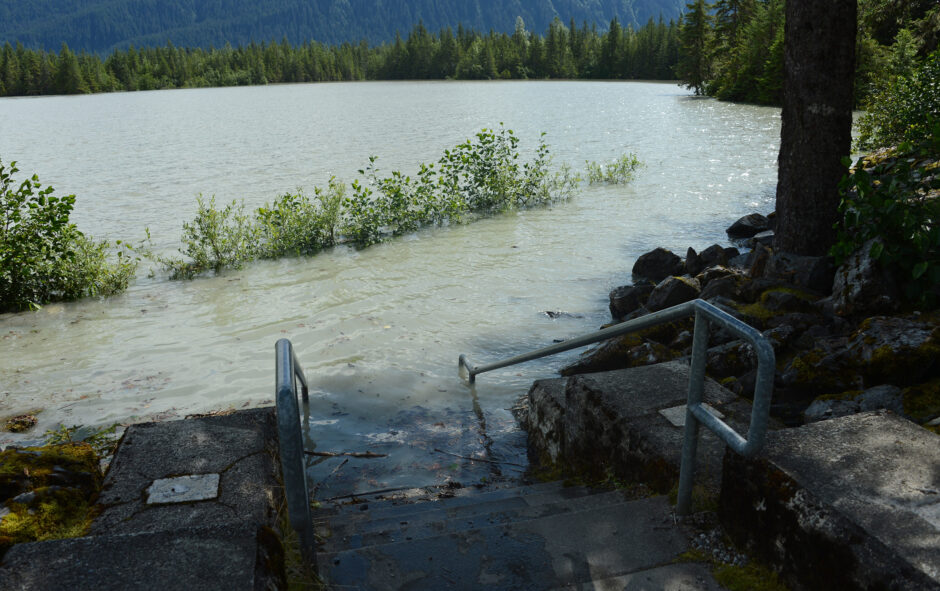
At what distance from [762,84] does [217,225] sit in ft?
166

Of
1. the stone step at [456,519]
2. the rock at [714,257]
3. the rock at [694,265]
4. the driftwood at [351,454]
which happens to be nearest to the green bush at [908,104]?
the rock at [714,257]

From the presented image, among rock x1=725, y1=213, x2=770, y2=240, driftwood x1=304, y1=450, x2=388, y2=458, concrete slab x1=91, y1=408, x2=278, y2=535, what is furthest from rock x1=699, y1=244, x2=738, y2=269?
concrete slab x1=91, y1=408, x2=278, y2=535

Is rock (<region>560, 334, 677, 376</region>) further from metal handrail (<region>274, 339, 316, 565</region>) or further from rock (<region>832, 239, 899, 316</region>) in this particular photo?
metal handrail (<region>274, 339, 316, 565</region>)

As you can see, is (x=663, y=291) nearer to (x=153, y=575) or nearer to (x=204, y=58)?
(x=153, y=575)

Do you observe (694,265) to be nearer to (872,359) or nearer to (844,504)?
(872,359)

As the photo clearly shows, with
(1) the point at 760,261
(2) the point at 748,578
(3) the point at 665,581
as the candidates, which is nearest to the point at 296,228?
(1) the point at 760,261

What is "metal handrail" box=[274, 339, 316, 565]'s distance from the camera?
2523 mm

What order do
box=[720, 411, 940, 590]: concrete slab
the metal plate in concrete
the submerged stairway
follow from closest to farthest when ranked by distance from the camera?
1. box=[720, 411, 940, 590]: concrete slab
2. the submerged stairway
3. the metal plate in concrete

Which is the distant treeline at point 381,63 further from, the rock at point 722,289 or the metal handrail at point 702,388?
the metal handrail at point 702,388

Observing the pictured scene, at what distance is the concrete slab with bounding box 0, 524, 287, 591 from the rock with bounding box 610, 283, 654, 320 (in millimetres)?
8261

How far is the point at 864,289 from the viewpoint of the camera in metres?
6.50

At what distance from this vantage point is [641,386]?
4.53 m

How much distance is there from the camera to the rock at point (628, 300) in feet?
33.6

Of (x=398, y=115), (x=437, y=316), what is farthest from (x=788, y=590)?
(x=398, y=115)
